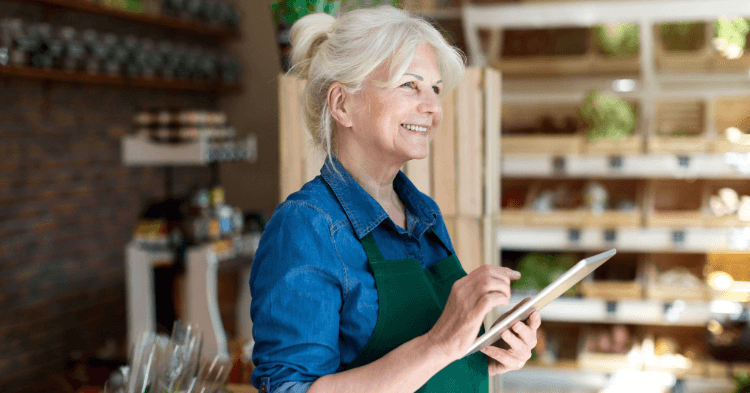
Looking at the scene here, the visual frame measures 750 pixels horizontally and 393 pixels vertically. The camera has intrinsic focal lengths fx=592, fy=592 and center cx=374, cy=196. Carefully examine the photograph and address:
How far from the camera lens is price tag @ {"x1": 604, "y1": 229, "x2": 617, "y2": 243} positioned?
10.2 feet

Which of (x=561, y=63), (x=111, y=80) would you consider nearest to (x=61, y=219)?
(x=111, y=80)

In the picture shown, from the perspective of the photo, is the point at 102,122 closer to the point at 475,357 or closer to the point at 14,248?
the point at 14,248

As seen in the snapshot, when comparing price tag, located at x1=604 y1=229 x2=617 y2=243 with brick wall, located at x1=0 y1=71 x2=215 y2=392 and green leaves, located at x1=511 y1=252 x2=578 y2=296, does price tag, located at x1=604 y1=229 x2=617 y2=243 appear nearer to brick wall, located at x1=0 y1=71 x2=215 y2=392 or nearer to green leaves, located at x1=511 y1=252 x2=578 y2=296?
green leaves, located at x1=511 y1=252 x2=578 y2=296

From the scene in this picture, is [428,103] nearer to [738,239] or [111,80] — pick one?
[738,239]

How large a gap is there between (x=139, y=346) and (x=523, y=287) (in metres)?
2.32

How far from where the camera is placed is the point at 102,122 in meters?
4.32

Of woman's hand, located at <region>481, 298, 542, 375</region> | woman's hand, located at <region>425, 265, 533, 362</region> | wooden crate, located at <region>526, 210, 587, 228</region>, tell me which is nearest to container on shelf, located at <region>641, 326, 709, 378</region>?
wooden crate, located at <region>526, 210, 587, 228</region>

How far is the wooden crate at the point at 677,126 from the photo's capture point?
3027 mm

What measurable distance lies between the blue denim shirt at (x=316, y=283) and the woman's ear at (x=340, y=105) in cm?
9

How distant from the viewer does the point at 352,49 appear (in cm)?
105

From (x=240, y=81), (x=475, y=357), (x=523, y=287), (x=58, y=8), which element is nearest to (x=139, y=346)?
(x=475, y=357)

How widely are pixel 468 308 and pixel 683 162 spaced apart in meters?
→ 2.62

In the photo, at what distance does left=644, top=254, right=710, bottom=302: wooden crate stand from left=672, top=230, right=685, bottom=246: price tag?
218mm

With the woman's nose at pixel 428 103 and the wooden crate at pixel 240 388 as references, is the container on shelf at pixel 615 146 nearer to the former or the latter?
the wooden crate at pixel 240 388
